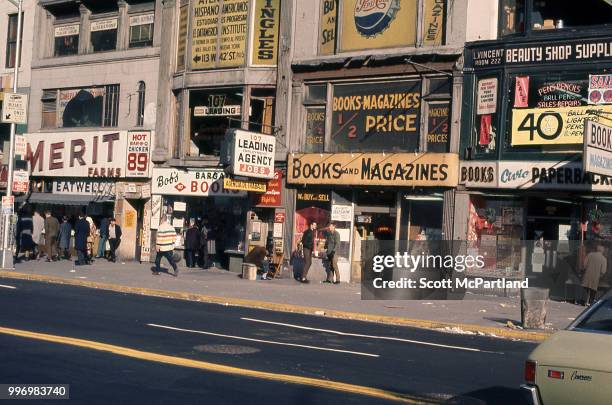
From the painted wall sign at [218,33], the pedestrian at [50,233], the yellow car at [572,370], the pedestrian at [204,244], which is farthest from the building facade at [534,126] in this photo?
the yellow car at [572,370]

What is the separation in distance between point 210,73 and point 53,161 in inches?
366

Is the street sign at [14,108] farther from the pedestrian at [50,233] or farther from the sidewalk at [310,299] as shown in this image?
the sidewalk at [310,299]

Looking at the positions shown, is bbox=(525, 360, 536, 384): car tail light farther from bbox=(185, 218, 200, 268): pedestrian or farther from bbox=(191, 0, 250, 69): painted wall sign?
bbox=(191, 0, 250, 69): painted wall sign

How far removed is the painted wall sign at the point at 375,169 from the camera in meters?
25.7

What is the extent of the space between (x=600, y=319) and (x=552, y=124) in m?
16.3

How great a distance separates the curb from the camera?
17.8 meters

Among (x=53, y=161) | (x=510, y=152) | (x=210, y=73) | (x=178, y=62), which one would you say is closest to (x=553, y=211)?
(x=510, y=152)

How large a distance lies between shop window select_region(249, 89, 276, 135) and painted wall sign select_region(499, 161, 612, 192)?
8.92m

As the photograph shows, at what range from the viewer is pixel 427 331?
1802 centimetres

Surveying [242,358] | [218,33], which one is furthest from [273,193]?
[242,358]

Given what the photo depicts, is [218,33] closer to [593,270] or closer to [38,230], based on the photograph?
[38,230]

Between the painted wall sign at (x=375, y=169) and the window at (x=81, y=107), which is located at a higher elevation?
the window at (x=81, y=107)

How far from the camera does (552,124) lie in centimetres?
2395

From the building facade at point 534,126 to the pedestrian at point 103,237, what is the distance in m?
13.9
